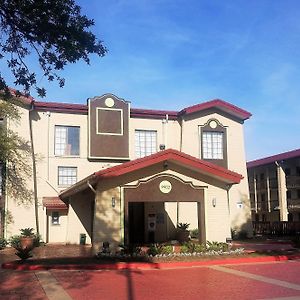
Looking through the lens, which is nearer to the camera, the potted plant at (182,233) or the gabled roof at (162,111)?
the potted plant at (182,233)

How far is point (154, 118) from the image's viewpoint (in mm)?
31156

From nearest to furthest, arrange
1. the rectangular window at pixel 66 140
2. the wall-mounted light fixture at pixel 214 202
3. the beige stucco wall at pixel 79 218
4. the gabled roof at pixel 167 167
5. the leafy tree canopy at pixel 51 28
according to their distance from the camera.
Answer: the leafy tree canopy at pixel 51 28
the gabled roof at pixel 167 167
the wall-mounted light fixture at pixel 214 202
the beige stucco wall at pixel 79 218
the rectangular window at pixel 66 140

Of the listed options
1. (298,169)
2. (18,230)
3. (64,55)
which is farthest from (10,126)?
(298,169)

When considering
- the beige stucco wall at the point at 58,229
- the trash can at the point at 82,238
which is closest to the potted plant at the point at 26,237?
the beige stucco wall at the point at 58,229

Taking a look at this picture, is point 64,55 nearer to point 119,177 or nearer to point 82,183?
point 119,177

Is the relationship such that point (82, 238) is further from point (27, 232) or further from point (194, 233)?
point (194, 233)

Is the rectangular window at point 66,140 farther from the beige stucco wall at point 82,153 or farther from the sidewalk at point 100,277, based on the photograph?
the sidewalk at point 100,277

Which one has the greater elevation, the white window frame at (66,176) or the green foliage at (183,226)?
the white window frame at (66,176)

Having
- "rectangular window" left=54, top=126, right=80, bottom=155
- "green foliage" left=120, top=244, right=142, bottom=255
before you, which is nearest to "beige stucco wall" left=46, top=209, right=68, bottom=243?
"rectangular window" left=54, top=126, right=80, bottom=155

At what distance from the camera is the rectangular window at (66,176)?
29.1 m

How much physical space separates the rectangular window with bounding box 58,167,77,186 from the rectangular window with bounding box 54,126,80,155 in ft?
3.46

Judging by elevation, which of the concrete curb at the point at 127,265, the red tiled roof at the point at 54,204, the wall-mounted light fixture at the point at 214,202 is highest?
the red tiled roof at the point at 54,204

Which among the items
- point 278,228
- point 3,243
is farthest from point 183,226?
point 278,228

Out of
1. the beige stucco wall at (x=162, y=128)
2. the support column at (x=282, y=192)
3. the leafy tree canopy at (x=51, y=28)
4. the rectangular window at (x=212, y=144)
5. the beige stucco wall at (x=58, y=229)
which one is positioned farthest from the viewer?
the support column at (x=282, y=192)
